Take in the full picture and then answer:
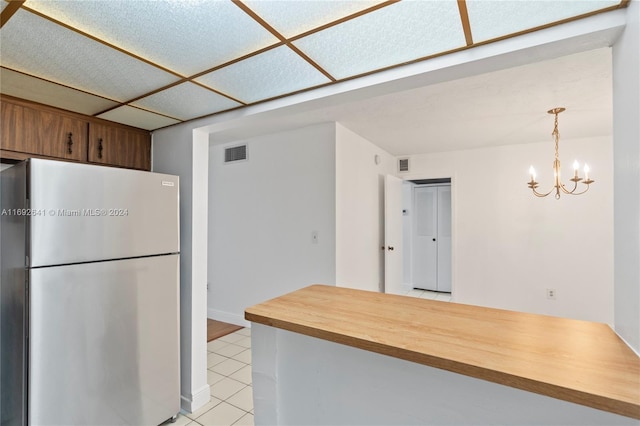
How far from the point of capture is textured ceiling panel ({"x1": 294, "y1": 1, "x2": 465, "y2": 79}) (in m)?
1.07

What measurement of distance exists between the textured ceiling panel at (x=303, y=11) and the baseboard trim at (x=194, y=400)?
2.40 metres

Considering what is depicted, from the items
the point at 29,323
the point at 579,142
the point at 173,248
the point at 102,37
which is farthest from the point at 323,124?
the point at 579,142

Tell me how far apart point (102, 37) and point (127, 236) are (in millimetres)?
1071

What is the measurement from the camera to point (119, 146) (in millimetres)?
2309

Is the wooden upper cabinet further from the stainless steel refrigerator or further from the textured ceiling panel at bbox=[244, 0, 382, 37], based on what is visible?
the textured ceiling panel at bbox=[244, 0, 382, 37]

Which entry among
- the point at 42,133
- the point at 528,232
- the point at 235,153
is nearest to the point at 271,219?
the point at 235,153

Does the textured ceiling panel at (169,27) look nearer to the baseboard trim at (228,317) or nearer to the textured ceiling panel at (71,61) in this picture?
the textured ceiling panel at (71,61)

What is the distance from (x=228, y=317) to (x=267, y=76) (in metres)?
3.17

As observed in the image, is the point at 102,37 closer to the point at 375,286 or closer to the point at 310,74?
the point at 310,74

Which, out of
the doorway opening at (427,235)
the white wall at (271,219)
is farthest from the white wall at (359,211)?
the doorway opening at (427,235)

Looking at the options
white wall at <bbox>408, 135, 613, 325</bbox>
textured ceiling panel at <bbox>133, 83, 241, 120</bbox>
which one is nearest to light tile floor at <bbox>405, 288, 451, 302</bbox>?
white wall at <bbox>408, 135, 613, 325</bbox>

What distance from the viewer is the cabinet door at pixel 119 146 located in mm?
2164

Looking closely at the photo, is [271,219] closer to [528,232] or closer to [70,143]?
[70,143]

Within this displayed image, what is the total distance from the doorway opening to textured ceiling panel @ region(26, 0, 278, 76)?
4.55 metres
